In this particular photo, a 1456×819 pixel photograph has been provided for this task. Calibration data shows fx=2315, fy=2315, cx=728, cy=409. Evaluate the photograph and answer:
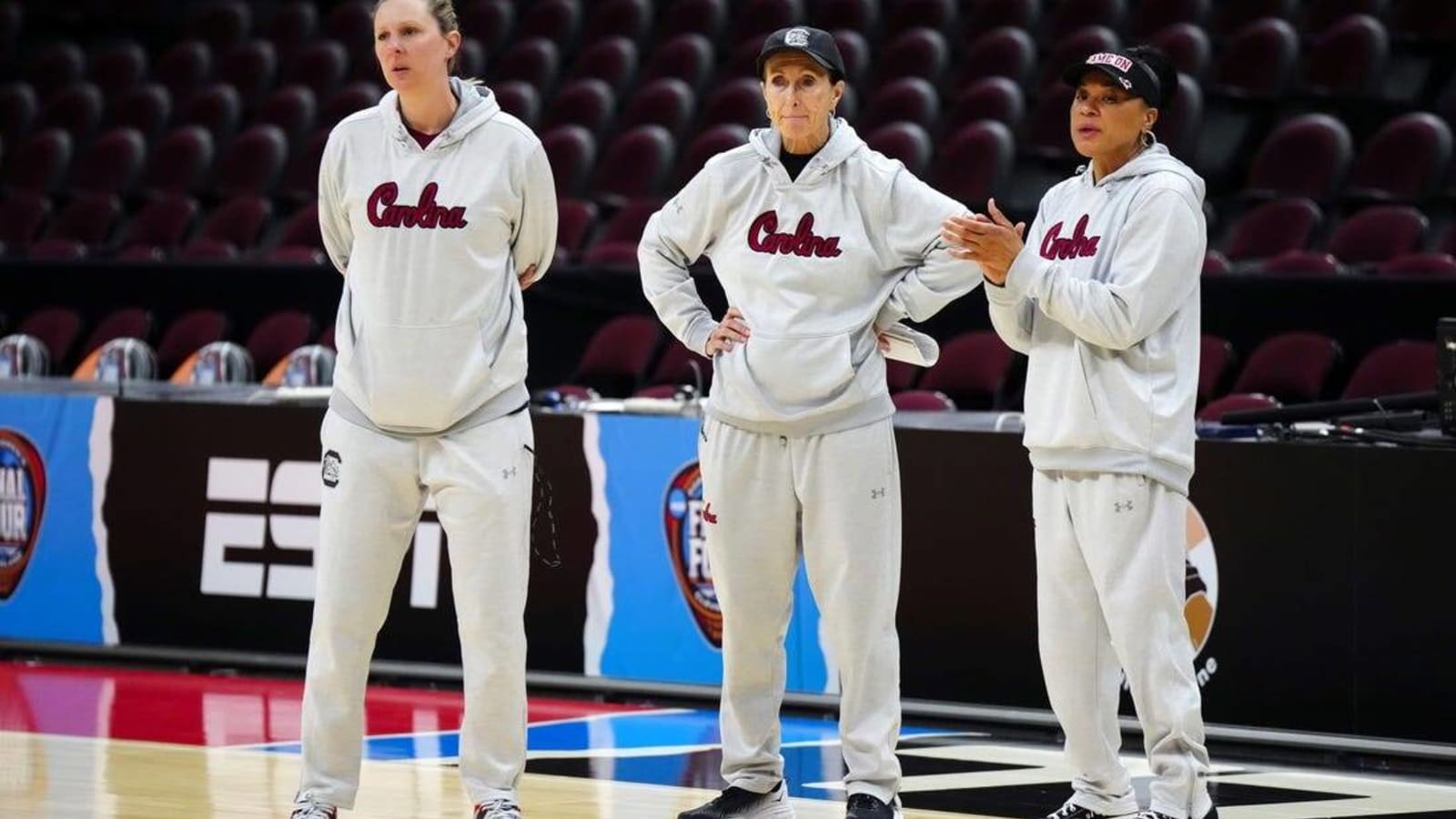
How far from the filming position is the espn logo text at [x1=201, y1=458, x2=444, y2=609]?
337 inches

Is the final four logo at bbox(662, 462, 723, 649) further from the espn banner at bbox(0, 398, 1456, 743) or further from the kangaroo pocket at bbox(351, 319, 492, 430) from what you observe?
the kangaroo pocket at bbox(351, 319, 492, 430)

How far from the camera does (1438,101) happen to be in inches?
500

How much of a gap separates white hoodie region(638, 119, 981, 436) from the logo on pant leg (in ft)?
3.00

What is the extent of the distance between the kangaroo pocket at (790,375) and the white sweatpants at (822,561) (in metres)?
0.09

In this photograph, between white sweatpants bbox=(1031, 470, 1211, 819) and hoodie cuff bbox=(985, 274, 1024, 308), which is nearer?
white sweatpants bbox=(1031, 470, 1211, 819)

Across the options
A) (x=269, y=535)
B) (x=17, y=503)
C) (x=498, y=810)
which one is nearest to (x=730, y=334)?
(x=498, y=810)

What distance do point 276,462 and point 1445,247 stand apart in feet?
18.7

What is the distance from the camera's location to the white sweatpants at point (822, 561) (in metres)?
5.46

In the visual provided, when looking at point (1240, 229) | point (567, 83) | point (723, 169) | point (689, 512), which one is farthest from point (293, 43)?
point (723, 169)

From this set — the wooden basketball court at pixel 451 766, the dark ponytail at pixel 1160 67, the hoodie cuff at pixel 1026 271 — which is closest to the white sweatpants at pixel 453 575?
the wooden basketball court at pixel 451 766

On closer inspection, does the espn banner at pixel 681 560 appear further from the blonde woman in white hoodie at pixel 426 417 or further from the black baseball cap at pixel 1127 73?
the blonde woman in white hoodie at pixel 426 417

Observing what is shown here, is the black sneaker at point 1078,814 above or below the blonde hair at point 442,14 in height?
below

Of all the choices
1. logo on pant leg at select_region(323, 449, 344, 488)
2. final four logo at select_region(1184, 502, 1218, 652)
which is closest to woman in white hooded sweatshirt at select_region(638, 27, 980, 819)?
logo on pant leg at select_region(323, 449, 344, 488)

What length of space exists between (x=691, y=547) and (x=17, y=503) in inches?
113
